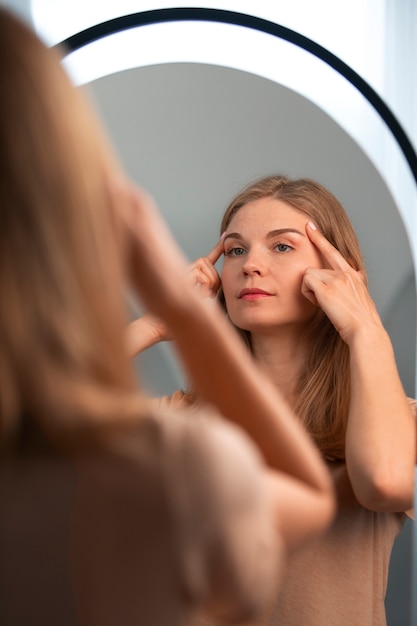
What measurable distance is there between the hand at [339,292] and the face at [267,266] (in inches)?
0.8

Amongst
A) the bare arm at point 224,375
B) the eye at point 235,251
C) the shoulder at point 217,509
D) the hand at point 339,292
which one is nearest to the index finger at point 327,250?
the hand at point 339,292

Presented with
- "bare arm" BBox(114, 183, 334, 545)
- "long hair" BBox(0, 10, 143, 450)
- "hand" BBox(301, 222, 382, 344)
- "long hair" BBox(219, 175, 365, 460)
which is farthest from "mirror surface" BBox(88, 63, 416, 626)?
"long hair" BBox(0, 10, 143, 450)

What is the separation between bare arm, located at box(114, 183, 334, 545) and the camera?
584 mm

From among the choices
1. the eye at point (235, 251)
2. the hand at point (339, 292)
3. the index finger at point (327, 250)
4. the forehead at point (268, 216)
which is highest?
the forehead at point (268, 216)

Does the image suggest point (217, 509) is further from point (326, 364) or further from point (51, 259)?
Result: point (326, 364)

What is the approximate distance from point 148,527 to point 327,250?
959 millimetres

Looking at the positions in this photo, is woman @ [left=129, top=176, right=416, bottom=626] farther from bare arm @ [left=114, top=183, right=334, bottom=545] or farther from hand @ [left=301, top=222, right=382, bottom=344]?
bare arm @ [left=114, top=183, right=334, bottom=545]

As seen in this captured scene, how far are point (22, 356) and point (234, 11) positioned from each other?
1184 millimetres

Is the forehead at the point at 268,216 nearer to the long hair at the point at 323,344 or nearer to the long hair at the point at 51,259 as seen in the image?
the long hair at the point at 323,344

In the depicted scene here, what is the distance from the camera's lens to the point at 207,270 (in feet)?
5.02

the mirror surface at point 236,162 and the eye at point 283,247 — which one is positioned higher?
the mirror surface at point 236,162

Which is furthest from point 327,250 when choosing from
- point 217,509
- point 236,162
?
point 217,509

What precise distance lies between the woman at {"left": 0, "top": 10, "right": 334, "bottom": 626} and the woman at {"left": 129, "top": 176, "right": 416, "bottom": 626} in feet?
2.11

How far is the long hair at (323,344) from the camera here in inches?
53.9
